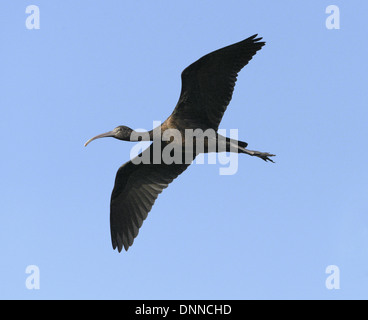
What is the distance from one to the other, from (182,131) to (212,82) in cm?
106

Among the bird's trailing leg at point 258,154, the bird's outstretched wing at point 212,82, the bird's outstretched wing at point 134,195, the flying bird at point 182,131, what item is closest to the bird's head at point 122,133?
the flying bird at point 182,131

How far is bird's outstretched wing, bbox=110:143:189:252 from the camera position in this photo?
15.3 metres

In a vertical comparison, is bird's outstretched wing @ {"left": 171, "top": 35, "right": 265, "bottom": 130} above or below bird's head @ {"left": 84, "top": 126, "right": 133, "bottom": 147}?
above

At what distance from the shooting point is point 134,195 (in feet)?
50.8

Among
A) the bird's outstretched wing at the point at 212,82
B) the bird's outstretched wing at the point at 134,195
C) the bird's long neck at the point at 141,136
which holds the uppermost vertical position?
the bird's outstretched wing at the point at 212,82

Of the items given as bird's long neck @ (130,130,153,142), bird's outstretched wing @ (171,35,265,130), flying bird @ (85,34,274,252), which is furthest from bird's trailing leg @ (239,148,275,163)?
bird's long neck @ (130,130,153,142)

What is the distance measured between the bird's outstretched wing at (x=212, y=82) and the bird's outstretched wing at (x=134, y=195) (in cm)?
171

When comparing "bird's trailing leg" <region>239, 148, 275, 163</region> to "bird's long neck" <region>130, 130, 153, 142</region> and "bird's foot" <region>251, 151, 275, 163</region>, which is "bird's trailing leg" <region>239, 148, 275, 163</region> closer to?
"bird's foot" <region>251, 151, 275, 163</region>

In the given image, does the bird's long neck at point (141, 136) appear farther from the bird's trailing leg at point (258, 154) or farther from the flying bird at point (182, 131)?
the bird's trailing leg at point (258, 154)

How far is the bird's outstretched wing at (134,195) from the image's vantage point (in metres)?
15.3

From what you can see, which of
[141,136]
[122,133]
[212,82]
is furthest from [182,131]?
[122,133]

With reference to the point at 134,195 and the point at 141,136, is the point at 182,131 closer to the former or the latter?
the point at 141,136
